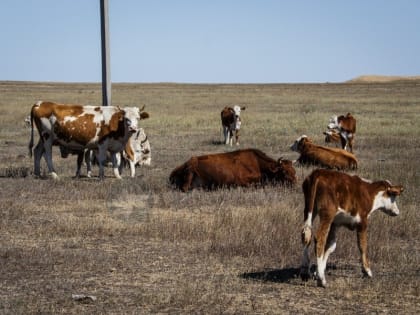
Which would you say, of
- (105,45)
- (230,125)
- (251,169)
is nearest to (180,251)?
(251,169)

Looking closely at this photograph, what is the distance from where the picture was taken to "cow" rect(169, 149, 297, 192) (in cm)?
1427

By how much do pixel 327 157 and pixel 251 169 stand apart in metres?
4.27

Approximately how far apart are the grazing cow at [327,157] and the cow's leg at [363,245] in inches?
389

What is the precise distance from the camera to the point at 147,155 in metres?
19.9

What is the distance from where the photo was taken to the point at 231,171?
14352 millimetres

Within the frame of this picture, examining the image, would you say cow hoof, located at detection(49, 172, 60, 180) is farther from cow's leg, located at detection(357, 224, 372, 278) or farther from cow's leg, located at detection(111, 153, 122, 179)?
cow's leg, located at detection(357, 224, 372, 278)

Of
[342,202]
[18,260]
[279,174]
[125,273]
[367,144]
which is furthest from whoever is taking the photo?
[367,144]

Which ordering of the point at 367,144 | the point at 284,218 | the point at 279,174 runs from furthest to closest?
1. the point at 367,144
2. the point at 279,174
3. the point at 284,218

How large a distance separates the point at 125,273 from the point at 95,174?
995 centimetres

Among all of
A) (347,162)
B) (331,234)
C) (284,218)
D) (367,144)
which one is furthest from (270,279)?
(367,144)

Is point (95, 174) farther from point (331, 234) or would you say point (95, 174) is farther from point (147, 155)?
point (331, 234)

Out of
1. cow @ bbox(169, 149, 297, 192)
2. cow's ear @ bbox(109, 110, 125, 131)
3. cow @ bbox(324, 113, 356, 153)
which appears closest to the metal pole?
cow's ear @ bbox(109, 110, 125, 131)

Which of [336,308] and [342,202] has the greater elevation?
[342,202]

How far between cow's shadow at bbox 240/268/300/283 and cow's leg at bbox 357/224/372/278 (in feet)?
2.36
